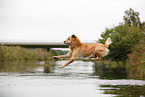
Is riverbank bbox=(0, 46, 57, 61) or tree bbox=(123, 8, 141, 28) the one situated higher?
tree bbox=(123, 8, 141, 28)

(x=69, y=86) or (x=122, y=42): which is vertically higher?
(x=122, y=42)

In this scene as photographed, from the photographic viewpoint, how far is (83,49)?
46.6ft

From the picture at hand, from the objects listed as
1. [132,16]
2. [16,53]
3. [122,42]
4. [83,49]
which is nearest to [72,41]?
[83,49]

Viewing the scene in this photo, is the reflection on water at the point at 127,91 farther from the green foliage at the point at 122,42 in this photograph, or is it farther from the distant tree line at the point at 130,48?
the green foliage at the point at 122,42

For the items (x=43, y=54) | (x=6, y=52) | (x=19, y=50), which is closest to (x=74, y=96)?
(x=6, y=52)

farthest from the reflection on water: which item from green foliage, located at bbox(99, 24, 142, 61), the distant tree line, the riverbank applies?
the riverbank

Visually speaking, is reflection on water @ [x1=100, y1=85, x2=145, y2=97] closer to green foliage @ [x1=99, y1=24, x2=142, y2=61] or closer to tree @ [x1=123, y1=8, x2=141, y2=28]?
green foliage @ [x1=99, y1=24, x2=142, y2=61]

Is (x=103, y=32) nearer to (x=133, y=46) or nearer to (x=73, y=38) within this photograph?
(x=133, y=46)

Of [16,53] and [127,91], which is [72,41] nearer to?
[127,91]

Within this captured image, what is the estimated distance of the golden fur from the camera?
533 inches

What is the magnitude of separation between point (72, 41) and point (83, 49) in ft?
2.10

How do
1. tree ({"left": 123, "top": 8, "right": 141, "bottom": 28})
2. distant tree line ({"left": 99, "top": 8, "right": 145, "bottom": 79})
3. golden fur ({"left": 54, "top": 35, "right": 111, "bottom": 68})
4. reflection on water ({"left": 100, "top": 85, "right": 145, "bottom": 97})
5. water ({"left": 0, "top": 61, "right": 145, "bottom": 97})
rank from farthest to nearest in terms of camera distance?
tree ({"left": 123, "top": 8, "right": 141, "bottom": 28}) < distant tree line ({"left": 99, "top": 8, "right": 145, "bottom": 79}) < water ({"left": 0, "top": 61, "right": 145, "bottom": 97}) < reflection on water ({"left": 100, "top": 85, "right": 145, "bottom": 97}) < golden fur ({"left": 54, "top": 35, "right": 111, "bottom": 68})

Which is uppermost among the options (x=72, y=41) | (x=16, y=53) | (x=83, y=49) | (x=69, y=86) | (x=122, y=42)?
(x=122, y=42)

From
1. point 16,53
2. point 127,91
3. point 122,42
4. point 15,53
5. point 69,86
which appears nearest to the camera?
point 127,91
